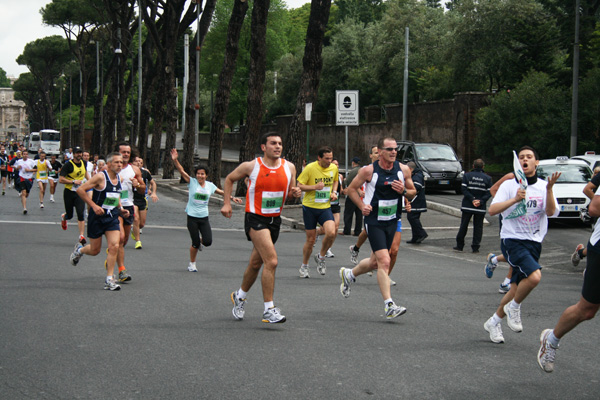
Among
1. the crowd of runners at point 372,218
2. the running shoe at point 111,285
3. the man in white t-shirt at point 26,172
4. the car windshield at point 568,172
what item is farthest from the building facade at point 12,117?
the running shoe at point 111,285

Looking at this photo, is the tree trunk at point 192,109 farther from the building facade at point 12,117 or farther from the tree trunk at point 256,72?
the building facade at point 12,117

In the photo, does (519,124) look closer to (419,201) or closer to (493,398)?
(419,201)

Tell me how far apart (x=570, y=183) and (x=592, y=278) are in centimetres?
1404

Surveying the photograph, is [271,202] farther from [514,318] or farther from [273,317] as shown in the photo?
[514,318]

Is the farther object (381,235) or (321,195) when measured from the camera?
(321,195)

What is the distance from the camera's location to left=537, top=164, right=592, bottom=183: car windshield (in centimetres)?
1919

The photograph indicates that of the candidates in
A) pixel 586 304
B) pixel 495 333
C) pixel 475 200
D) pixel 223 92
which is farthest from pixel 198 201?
pixel 223 92

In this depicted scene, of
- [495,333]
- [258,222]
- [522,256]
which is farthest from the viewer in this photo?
[258,222]

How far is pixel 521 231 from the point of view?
24.0 ft

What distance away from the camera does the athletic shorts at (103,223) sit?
10023 millimetres

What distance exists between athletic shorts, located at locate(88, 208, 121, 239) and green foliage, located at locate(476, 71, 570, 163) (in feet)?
82.5

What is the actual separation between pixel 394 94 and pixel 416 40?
158 inches

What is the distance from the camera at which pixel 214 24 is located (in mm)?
78062

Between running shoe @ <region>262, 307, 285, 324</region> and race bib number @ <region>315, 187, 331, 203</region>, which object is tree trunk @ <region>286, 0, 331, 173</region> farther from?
running shoe @ <region>262, 307, 285, 324</region>
